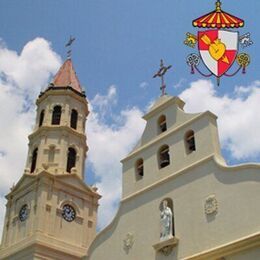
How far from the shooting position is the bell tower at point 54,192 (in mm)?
32125

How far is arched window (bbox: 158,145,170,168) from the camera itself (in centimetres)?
2336

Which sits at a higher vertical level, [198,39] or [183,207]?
[198,39]

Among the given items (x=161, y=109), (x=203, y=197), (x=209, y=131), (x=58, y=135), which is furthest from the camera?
(x=58, y=135)

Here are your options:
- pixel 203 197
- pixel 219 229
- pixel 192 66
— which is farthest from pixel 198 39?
pixel 219 229

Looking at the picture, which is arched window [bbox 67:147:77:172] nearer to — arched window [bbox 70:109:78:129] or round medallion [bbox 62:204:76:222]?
arched window [bbox 70:109:78:129]

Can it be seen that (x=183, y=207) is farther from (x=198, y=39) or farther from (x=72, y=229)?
(x=72, y=229)

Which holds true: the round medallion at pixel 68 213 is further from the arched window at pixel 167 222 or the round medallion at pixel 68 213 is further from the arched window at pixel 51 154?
the arched window at pixel 167 222

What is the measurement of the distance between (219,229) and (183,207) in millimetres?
2368

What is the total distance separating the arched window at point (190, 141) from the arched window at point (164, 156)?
4.02ft

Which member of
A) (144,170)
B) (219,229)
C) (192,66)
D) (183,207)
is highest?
(192,66)

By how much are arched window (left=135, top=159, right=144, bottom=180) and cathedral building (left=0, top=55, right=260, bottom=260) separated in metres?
0.05

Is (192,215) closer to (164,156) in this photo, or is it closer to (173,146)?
(173,146)

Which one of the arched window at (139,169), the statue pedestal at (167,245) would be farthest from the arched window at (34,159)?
the statue pedestal at (167,245)

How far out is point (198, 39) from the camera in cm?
2119
